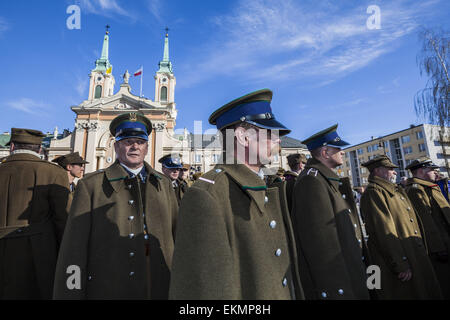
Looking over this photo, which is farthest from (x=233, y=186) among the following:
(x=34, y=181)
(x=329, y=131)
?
(x=34, y=181)

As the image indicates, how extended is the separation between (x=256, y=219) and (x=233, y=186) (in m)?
0.28

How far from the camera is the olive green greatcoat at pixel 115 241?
222cm

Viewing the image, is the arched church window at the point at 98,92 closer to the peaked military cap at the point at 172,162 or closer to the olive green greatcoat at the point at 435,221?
the peaked military cap at the point at 172,162

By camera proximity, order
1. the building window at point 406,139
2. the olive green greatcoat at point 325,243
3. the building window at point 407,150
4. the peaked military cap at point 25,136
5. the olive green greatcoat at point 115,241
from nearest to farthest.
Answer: the olive green greatcoat at point 325,243 < the olive green greatcoat at point 115,241 < the peaked military cap at point 25,136 < the building window at point 407,150 < the building window at point 406,139

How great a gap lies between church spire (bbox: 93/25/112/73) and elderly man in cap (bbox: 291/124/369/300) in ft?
198

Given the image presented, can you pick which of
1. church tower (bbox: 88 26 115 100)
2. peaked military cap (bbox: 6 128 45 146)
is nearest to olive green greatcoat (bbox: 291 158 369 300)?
peaked military cap (bbox: 6 128 45 146)

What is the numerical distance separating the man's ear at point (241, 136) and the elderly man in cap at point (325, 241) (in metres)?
1.09

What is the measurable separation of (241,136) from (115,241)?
1622mm

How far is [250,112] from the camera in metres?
1.92

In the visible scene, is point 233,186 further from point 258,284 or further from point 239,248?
point 258,284

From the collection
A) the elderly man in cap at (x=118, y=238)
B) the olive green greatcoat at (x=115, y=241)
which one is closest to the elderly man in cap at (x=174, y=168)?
the elderly man in cap at (x=118, y=238)

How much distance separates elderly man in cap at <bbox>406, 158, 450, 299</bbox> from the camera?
4.64 metres

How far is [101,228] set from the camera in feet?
7.91

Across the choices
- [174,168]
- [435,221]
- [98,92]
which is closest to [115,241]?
[174,168]
